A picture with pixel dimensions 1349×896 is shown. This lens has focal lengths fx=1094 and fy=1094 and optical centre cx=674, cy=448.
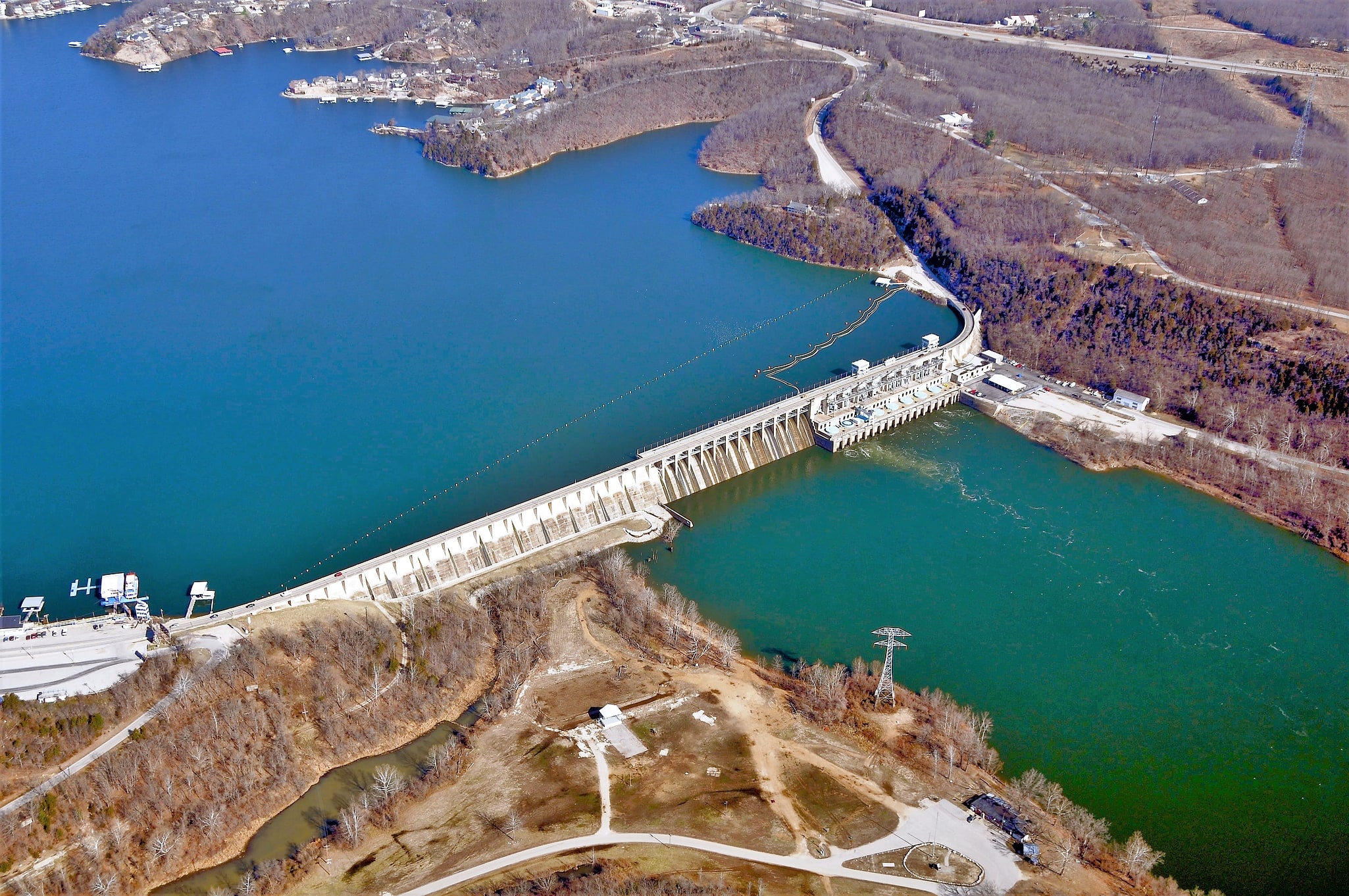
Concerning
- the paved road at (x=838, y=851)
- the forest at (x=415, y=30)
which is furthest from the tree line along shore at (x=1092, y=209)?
the paved road at (x=838, y=851)

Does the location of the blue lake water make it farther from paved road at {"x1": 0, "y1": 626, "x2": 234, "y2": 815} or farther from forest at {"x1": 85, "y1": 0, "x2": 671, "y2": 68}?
forest at {"x1": 85, "y1": 0, "x2": 671, "y2": 68}

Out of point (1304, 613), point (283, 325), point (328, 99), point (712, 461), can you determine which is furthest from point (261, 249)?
point (1304, 613)

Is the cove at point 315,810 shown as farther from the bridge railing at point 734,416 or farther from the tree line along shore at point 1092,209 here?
the tree line along shore at point 1092,209

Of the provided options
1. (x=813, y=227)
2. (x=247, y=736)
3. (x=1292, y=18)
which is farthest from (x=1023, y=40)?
(x=247, y=736)

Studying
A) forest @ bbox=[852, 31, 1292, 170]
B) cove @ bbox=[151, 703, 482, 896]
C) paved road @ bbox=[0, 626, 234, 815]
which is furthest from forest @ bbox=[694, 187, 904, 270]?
paved road @ bbox=[0, 626, 234, 815]

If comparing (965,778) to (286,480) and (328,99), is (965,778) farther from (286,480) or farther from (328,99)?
(328,99)

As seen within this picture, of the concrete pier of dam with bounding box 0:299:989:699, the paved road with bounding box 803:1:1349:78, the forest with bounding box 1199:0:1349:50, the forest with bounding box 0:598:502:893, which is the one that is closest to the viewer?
the forest with bounding box 0:598:502:893

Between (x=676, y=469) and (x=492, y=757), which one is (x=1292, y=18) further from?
(x=492, y=757)
